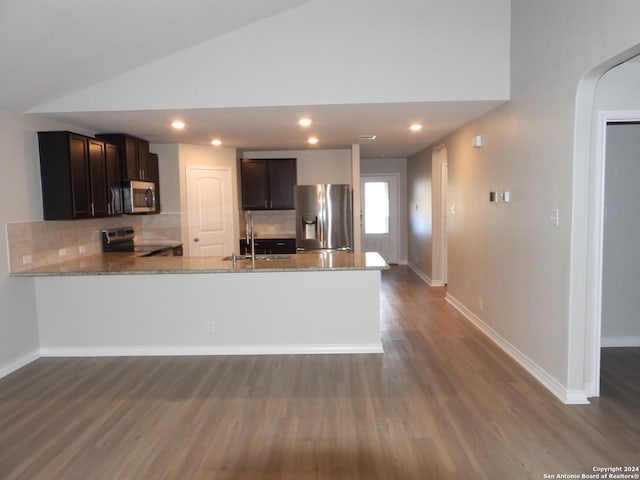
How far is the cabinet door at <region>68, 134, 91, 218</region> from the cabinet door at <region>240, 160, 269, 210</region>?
2950 mm

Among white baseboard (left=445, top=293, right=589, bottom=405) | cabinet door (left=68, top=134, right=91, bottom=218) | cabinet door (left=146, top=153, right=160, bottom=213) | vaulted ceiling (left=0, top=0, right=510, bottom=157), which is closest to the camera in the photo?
white baseboard (left=445, top=293, right=589, bottom=405)

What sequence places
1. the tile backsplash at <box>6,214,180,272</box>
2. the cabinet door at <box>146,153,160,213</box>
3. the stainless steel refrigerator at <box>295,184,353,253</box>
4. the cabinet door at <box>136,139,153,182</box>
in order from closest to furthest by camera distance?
1. the tile backsplash at <box>6,214,180,272</box>
2. the cabinet door at <box>136,139,153,182</box>
3. the cabinet door at <box>146,153,160,213</box>
4. the stainless steel refrigerator at <box>295,184,353,253</box>

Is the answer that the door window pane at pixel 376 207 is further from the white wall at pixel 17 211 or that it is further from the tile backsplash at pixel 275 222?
the white wall at pixel 17 211

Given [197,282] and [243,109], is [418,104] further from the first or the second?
[197,282]

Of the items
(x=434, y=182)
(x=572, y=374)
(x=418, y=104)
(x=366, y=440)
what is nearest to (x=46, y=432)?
(x=366, y=440)

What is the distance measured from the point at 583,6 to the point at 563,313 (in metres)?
2.03

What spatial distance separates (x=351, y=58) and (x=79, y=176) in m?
2.88

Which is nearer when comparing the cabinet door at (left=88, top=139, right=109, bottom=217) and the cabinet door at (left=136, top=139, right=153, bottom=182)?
the cabinet door at (left=88, top=139, right=109, bottom=217)

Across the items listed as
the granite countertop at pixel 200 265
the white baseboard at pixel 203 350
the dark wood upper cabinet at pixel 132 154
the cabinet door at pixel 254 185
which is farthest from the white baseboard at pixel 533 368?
the dark wood upper cabinet at pixel 132 154

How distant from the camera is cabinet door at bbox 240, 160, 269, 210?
7.06 metres

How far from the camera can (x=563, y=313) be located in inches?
119

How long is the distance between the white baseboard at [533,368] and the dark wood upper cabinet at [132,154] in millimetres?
4445

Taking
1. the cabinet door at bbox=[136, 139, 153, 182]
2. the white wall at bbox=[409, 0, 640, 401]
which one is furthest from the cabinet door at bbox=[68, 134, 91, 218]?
the white wall at bbox=[409, 0, 640, 401]

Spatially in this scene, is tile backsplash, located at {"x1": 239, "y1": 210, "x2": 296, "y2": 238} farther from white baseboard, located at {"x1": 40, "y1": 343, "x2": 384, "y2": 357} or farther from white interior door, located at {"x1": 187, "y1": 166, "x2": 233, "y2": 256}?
white baseboard, located at {"x1": 40, "y1": 343, "x2": 384, "y2": 357}
